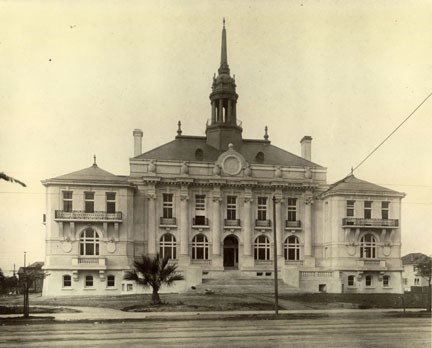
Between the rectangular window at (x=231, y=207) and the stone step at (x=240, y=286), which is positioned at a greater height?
the rectangular window at (x=231, y=207)

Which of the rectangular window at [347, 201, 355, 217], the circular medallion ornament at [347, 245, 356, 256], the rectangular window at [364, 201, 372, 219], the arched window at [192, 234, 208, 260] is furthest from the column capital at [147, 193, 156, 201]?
the rectangular window at [364, 201, 372, 219]

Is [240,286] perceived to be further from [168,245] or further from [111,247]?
[111,247]

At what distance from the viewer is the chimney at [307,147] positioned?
49.4 meters

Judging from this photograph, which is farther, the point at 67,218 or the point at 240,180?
the point at 240,180

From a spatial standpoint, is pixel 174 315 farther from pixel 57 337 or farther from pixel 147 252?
pixel 147 252

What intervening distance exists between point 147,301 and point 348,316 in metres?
12.3

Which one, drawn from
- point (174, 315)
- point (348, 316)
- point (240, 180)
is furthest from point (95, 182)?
point (348, 316)

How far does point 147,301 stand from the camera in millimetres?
31219

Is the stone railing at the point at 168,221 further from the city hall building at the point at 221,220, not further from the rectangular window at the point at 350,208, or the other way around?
the rectangular window at the point at 350,208

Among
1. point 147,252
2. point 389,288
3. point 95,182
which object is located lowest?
point 389,288

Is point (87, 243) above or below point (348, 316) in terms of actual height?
above

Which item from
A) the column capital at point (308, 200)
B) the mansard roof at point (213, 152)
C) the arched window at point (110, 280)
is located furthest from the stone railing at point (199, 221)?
the column capital at point (308, 200)

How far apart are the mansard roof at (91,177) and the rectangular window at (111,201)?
998mm

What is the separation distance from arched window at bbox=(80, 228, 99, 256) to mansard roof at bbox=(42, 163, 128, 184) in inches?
148
